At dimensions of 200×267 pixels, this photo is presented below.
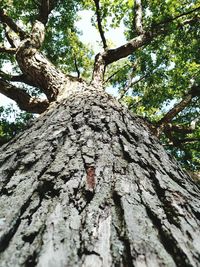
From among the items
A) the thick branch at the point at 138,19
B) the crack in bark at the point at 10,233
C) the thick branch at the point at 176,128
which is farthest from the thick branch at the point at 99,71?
the crack in bark at the point at 10,233

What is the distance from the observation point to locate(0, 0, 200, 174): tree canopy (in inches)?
257

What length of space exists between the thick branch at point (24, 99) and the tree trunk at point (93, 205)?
3538 millimetres

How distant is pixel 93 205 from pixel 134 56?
36.1ft

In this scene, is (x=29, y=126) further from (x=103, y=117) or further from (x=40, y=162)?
(x=40, y=162)

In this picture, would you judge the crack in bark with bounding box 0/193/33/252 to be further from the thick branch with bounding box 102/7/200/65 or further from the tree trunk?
the thick branch with bounding box 102/7/200/65

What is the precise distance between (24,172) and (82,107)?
59.4 inches

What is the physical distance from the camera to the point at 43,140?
2.09 m

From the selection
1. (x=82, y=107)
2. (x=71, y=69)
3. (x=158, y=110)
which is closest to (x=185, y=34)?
(x=158, y=110)

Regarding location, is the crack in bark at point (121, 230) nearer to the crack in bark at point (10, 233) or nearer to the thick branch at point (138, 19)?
the crack in bark at point (10, 233)

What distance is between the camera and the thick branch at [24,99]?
18.6 ft

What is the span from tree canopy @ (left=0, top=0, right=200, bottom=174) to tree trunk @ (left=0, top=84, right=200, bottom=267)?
10.1 ft

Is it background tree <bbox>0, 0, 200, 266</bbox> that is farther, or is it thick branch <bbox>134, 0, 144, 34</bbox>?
thick branch <bbox>134, 0, 144, 34</bbox>

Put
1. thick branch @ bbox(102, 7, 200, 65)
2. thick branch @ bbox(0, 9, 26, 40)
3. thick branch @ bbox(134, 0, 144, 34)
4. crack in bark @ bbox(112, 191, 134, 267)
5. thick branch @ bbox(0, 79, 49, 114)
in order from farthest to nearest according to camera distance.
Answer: thick branch @ bbox(0, 9, 26, 40)
thick branch @ bbox(134, 0, 144, 34)
thick branch @ bbox(102, 7, 200, 65)
thick branch @ bbox(0, 79, 49, 114)
crack in bark @ bbox(112, 191, 134, 267)

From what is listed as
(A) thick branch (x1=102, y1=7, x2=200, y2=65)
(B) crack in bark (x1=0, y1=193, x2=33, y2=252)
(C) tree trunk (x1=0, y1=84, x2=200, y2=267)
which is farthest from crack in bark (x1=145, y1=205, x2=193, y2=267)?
(A) thick branch (x1=102, y1=7, x2=200, y2=65)
